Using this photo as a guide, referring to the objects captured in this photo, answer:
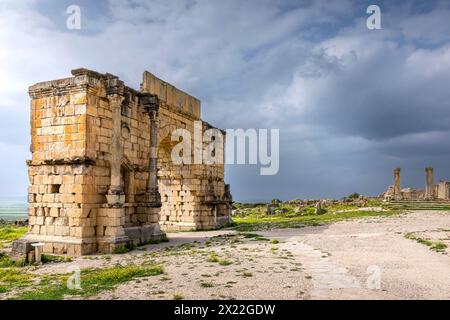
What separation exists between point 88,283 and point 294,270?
13.8 feet

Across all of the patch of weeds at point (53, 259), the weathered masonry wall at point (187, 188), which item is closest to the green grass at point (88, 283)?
the patch of weeds at point (53, 259)

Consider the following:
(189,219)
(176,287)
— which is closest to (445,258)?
(176,287)

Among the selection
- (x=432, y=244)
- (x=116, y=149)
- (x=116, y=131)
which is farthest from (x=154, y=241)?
(x=432, y=244)

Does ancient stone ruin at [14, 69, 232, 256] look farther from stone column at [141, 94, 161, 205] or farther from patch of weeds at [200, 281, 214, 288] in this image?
patch of weeds at [200, 281, 214, 288]

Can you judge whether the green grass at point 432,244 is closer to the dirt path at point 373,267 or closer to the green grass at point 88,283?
the dirt path at point 373,267

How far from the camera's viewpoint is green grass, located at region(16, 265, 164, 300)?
6539 mm

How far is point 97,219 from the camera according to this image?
496 inches

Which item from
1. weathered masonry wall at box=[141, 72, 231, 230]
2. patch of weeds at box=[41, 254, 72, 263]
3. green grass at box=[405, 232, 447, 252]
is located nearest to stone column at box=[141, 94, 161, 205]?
weathered masonry wall at box=[141, 72, 231, 230]

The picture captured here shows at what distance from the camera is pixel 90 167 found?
12383 mm

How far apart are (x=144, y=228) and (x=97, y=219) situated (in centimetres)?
223

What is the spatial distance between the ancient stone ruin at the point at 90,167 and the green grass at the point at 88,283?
11.9 feet

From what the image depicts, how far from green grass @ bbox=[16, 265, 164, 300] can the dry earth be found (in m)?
0.33

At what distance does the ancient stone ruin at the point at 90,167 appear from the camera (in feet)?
40.1
